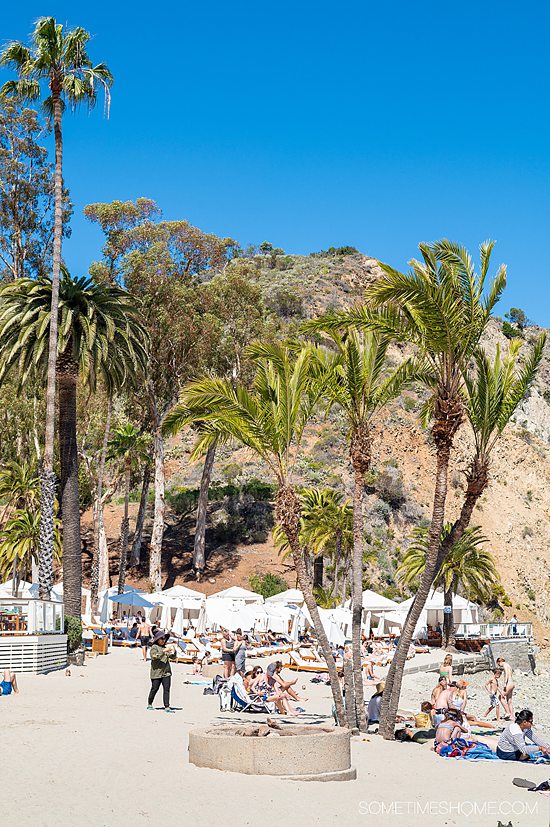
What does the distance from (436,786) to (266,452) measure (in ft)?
23.0

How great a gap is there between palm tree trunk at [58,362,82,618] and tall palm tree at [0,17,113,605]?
17.0 inches

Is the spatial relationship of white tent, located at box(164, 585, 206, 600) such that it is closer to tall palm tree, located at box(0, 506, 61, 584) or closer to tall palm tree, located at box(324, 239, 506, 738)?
tall palm tree, located at box(0, 506, 61, 584)

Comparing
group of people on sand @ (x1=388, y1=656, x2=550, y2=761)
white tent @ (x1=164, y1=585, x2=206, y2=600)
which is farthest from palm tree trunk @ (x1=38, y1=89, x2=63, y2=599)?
white tent @ (x1=164, y1=585, x2=206, y2=600)

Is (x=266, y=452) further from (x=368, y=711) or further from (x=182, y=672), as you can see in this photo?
(x=182, y=672)

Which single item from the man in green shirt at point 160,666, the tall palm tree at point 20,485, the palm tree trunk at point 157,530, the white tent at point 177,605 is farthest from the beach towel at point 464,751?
the tall palm tree at point 20,485

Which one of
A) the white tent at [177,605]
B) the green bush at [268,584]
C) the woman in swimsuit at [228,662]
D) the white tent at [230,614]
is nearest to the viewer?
the woman in swimsuit at [228,662]

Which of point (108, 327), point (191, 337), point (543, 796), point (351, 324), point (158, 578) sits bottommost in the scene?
point (543, 796)

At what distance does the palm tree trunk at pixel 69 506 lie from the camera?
78.2 feet

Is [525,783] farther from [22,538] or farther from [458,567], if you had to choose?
[22,538]

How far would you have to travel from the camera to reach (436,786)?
409 inches

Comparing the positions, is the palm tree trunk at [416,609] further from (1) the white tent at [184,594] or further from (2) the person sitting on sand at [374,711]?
(1) the white tent at [184,594]

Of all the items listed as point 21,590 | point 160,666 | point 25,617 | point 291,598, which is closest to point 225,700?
point 160,666

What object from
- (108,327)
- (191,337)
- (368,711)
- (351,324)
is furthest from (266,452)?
(191,337)

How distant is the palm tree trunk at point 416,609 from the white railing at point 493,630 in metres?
24.8
